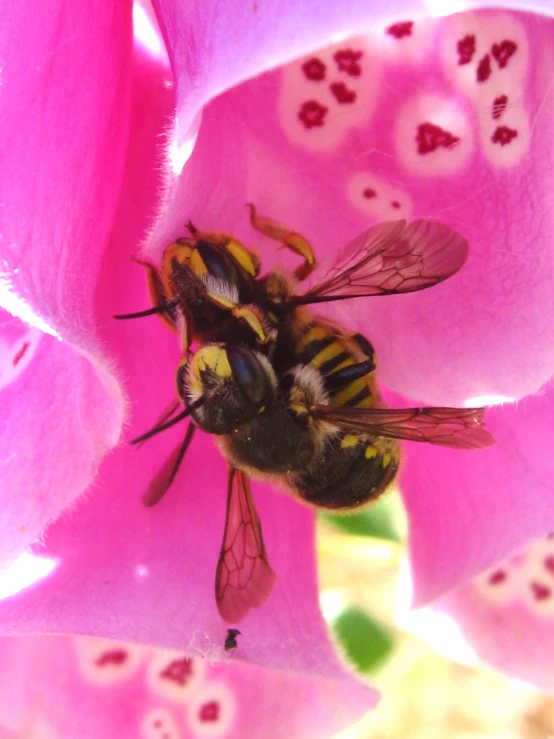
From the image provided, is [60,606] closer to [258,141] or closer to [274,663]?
[274,663]

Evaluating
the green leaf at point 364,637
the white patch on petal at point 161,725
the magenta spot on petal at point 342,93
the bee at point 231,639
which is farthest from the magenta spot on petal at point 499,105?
the green leaf at point 364,637

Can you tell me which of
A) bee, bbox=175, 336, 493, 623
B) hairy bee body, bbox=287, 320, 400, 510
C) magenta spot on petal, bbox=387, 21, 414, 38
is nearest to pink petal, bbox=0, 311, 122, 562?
bee, bbox=175, 336, 493, 623

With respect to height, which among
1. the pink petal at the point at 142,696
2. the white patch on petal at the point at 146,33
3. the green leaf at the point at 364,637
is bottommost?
the green leaf at the point at 364,637

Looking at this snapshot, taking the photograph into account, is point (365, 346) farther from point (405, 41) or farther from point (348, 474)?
point (405, 41)

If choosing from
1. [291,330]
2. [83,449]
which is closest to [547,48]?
[291,330]

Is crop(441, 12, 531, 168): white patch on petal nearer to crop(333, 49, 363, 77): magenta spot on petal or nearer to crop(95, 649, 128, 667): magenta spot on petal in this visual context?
crop(333, 49, 363, 77): magenta spot on petal

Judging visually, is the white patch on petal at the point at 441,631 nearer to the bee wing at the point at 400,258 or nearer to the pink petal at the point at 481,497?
the pink petal at the point at 481,497
